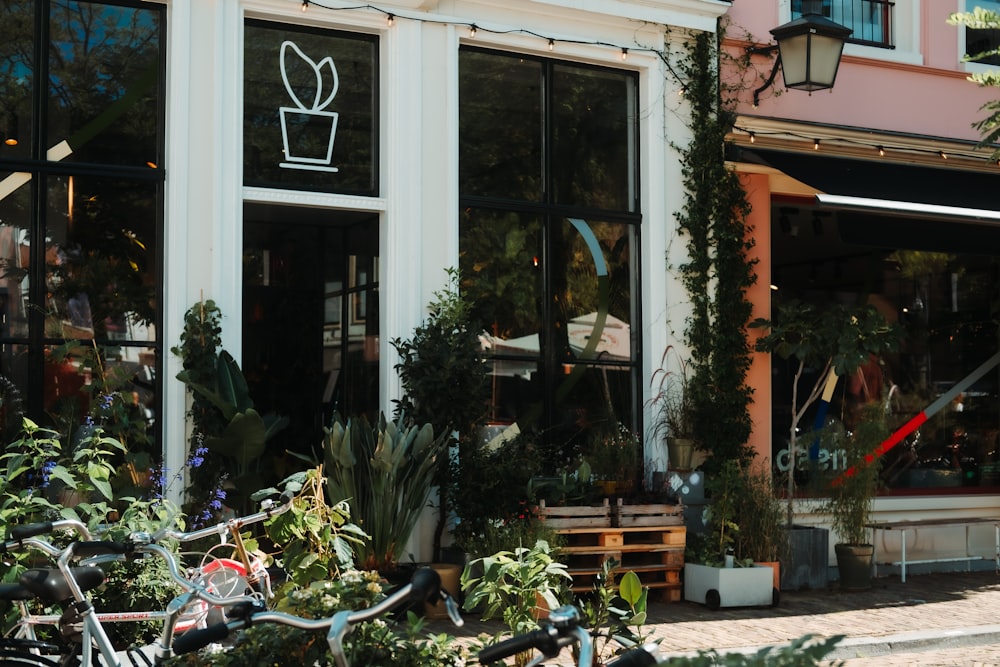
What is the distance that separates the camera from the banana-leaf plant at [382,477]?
359 inches

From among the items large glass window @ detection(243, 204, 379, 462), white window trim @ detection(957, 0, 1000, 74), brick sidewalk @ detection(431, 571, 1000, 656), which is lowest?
brick sidewalk @ detection(431, 571, 1000, 656)

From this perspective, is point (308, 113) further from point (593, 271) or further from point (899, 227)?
point (899, 227)

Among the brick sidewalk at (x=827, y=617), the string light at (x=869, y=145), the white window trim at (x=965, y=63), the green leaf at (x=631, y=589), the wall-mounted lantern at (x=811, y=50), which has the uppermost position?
the white window trim at (x=965, y=63)

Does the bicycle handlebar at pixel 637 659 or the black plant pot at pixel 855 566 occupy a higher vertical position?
the bicycle handlebar at pixel 637 659

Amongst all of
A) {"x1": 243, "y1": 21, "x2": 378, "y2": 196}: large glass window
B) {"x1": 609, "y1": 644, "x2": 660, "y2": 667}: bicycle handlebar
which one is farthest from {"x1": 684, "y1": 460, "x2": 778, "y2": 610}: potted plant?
{"x1": 609, "y1": 644, "x2": 660, "y2": 667}: bicycle handlebar

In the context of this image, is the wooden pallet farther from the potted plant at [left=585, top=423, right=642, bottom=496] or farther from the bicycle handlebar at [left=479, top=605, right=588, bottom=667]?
the bicycle handlebar at [left=479, top=605, right=588, bottom=667]

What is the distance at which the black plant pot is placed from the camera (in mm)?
10984

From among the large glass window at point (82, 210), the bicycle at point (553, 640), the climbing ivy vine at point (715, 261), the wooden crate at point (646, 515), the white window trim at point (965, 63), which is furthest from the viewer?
the white window trim at point (965, 63)

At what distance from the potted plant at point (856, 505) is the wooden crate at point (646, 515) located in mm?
1759

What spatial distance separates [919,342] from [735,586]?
4920 mm

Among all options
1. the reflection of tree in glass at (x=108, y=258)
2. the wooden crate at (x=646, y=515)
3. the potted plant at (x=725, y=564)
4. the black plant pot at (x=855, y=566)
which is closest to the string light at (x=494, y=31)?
the reflection of tree in glass at (x=108, y=258)

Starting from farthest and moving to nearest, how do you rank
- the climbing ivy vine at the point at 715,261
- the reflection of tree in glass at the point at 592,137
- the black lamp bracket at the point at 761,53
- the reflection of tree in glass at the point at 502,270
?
1. the black lamp bracket at the point at 761,53
2. the climbing ivy vine at the point at 715,261
3. the reflection of tree in glass at the point at 592,137
4. the reflection of tree in glass at the point at 502,270

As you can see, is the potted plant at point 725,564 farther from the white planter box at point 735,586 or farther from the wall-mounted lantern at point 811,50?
the wall-mounted lantern at point 811,50

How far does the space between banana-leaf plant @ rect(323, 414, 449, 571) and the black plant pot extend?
386 centimetres
